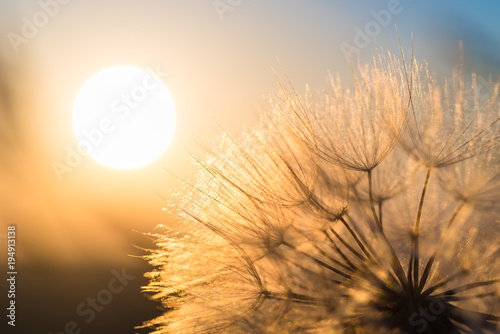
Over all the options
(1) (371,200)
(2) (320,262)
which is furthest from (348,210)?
(2) (320,262)

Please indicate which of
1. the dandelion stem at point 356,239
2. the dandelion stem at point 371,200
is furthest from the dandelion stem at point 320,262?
the dandelion stem at point 371,200

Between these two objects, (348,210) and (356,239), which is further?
(348,210)

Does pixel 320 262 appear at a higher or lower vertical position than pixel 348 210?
lower

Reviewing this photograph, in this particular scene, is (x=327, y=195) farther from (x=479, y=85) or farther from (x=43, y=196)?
(x=43, y=196)

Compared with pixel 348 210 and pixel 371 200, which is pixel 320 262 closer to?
pixel 348 210

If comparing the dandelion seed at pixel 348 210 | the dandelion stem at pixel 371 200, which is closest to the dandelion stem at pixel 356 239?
the dandelion seed at pixel 348 210

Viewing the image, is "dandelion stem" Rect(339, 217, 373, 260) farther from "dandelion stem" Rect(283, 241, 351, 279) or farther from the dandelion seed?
"dandelion stem" Rect(283, 241, 351, 279)

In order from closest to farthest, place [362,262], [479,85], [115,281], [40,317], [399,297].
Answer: [399,297] → [362,262] → [479,85] → [40,317] → [115,281]

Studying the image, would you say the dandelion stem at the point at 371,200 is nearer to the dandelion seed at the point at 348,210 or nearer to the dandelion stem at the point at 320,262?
the dandelion seed at the point at 348,210

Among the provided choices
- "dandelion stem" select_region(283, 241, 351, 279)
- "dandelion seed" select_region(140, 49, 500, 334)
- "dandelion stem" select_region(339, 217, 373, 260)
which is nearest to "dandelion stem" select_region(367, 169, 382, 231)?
"dandelion seed" select_region(140, 49, 500, 334)

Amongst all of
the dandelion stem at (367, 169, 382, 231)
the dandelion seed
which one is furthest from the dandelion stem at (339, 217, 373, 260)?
the dandelion stem at (367, 169, 382, 231)

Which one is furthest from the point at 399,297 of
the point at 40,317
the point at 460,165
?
the point at 40,317
